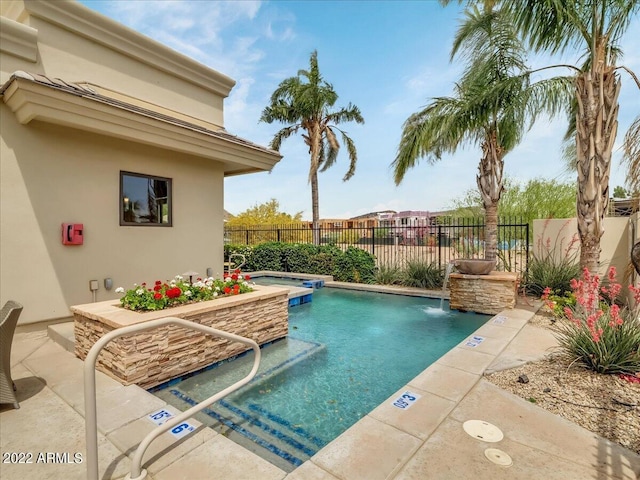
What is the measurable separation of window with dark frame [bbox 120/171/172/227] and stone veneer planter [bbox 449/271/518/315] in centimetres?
726

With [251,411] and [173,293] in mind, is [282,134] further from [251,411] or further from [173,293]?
[251,411]

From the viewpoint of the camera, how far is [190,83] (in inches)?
324

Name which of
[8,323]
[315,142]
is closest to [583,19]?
[8,323]

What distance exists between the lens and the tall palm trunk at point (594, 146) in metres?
5.37

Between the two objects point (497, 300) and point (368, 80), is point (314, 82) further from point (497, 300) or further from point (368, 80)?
point (497, 300)

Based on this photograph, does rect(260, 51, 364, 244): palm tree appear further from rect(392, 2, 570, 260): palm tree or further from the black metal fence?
rect(392, 2, 570, 260): palm tree

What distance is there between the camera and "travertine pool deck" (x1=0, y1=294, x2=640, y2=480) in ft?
7.13

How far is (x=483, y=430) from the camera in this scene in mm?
2666

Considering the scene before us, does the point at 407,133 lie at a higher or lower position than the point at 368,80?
lower

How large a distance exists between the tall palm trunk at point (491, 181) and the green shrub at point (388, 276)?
10.1ft

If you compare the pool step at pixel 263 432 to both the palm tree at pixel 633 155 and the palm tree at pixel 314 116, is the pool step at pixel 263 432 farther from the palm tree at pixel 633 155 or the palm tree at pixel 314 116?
the palm tree at pixel 314 116

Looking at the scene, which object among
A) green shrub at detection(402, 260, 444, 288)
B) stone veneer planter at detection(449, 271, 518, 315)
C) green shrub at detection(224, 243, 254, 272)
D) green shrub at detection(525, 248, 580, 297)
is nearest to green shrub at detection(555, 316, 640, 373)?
stone veneer planter at detection(449, 271, 518, 315)

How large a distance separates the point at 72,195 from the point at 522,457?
23.9 ft

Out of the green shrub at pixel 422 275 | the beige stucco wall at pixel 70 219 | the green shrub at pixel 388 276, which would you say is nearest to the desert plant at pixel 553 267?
the green shrub at pixel 422 275
